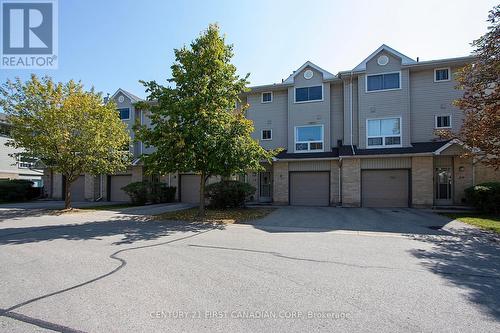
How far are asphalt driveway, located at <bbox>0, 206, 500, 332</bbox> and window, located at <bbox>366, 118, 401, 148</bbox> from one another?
392 inches

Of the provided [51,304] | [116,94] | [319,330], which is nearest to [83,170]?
[116,94]

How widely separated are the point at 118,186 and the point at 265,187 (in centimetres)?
1298

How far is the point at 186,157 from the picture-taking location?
40.6ft

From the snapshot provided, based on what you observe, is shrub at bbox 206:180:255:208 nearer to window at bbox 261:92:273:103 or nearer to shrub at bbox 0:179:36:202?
window at bbox 261:92:273:103

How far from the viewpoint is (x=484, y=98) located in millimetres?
11531

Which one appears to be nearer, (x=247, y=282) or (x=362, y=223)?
(x=247, y=282)

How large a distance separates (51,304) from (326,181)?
695 inches

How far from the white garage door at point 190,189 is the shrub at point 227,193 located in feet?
18.5

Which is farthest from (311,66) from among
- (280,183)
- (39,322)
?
(39,322)

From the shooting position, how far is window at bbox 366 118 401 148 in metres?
18.6

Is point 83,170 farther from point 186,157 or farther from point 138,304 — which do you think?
point 138,304

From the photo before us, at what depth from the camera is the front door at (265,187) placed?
851 inches

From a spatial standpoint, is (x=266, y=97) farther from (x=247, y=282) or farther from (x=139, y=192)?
(x=247, y=282)

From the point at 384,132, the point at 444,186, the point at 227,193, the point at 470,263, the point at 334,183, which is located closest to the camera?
the point at 470,263
